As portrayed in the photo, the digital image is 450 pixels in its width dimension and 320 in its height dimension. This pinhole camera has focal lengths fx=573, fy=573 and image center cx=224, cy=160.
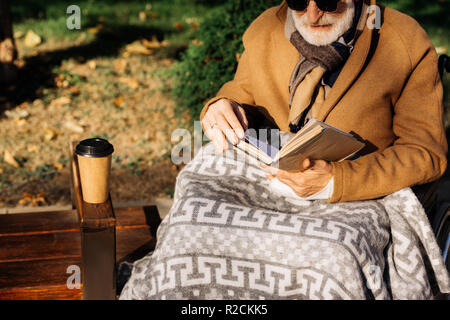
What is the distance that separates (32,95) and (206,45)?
1.84m

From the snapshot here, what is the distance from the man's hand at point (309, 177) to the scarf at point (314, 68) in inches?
13.8

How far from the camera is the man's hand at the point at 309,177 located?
2471mm

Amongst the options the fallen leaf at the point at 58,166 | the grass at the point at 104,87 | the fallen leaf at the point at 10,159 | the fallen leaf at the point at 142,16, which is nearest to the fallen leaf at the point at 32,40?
the grass at the point at 104,87

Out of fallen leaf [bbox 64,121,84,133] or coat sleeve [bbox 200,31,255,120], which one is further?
fallen leaf [bbox 64,121,84,133]

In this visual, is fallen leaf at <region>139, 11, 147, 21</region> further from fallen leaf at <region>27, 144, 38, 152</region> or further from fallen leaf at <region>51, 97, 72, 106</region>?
fallen leaf at <region>27, 144, 38, 152</region>

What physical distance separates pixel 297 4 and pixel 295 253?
3.77ft

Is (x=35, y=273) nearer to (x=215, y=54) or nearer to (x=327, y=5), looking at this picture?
(x=327, y=5)

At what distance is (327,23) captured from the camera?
2631mm

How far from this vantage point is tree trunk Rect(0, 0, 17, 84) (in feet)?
16.6

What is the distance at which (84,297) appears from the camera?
2637mm

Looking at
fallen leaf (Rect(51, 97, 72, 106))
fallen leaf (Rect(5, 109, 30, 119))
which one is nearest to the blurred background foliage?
fallen leaf (Rect(51, 97, 72, 106))

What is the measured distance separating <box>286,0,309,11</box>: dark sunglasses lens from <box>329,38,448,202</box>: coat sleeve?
56 centimetres

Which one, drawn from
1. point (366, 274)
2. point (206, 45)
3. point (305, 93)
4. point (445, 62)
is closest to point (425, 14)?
point (206, 45)
